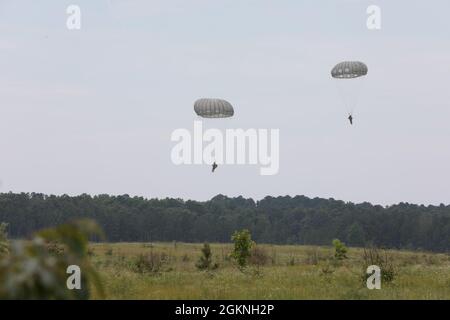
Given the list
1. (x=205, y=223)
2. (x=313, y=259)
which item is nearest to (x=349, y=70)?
(x=313, y=259)

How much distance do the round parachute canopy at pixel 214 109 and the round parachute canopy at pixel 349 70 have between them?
8240 millimetres

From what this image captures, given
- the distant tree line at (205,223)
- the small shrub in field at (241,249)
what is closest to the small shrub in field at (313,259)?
the small shrub in field at (241,249)

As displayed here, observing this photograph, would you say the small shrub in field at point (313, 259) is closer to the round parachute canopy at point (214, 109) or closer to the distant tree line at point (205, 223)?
the round parachute canopy at point (214, 109)

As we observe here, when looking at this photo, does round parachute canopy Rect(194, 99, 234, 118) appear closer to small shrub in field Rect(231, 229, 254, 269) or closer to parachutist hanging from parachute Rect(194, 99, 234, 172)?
parachutist hanging from parachute Rect(194, 99, 234, 172)

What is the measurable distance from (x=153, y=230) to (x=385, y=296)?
113 meters

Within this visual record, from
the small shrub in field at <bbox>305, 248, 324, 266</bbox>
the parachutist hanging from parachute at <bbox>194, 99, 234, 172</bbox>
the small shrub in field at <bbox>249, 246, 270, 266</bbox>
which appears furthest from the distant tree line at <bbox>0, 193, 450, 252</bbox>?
the parachutist hanging from parachute at <bbox>194, 99, 234, 172</bbox>

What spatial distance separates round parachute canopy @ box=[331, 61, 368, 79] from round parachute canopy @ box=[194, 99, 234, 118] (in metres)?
8.24

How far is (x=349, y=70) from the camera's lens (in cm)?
4247

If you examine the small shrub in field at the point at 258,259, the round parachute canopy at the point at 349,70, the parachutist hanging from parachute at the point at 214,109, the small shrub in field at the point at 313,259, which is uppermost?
the round parachute canopy at the point at 349,70

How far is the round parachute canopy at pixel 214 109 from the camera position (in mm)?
38312

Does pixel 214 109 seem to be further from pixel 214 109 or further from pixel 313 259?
pixel 313 259

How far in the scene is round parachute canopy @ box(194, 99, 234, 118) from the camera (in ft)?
126
